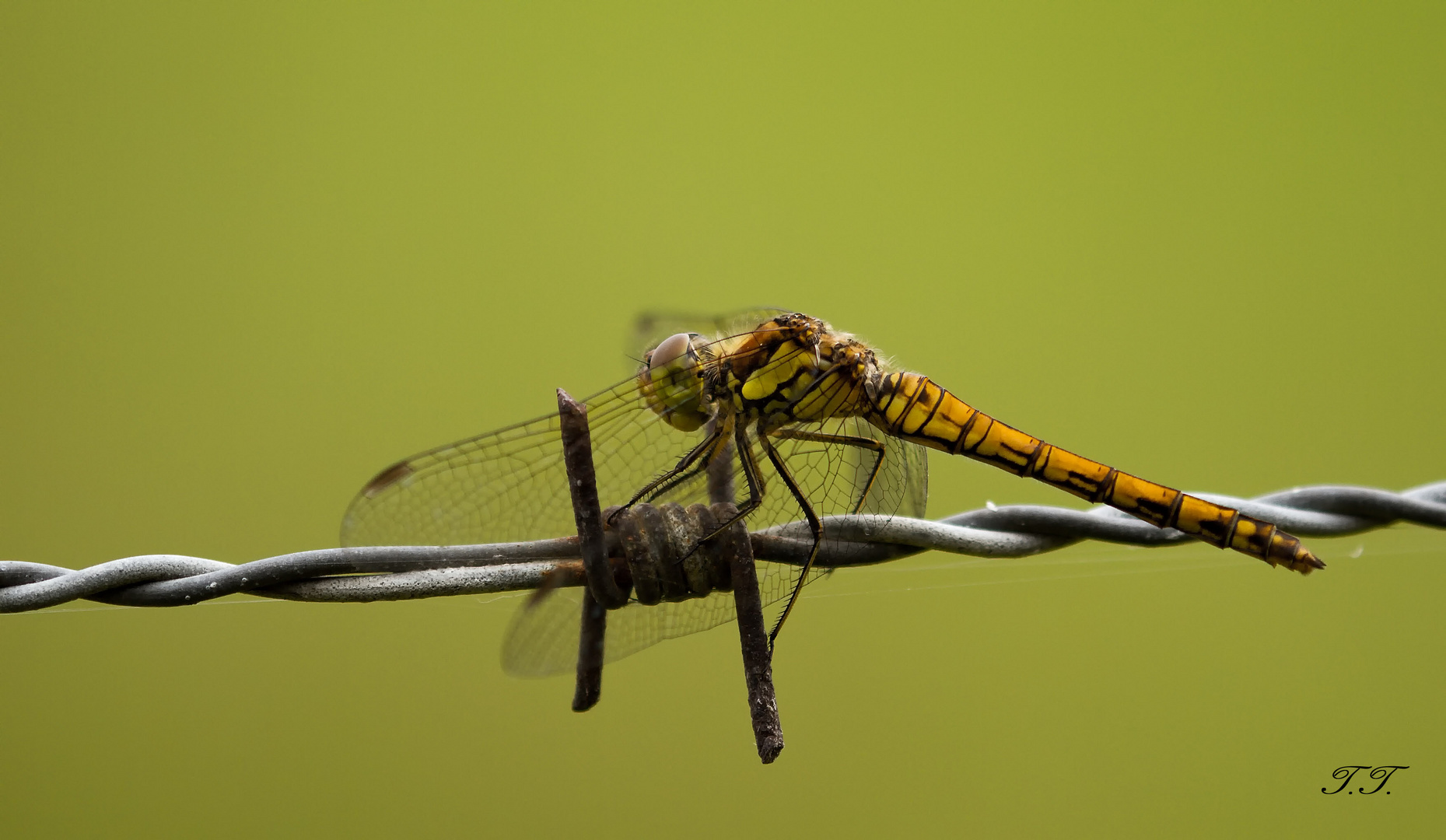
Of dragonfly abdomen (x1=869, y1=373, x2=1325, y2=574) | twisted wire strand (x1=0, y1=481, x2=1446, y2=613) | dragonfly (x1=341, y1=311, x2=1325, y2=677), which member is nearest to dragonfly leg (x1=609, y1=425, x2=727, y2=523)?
dragonfly (x1=341, y1=311, x2=1325, y2=677)

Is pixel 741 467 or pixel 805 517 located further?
pixel 741 467

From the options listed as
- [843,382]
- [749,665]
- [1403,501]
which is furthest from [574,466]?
[1403,501]

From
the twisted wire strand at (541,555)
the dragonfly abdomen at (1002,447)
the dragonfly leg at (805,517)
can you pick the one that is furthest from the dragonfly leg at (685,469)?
the dragonfly abdomen at (1002,447)

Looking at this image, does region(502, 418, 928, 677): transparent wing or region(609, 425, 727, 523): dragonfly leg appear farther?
region(609, 425, 727, 523): dragonfly leg

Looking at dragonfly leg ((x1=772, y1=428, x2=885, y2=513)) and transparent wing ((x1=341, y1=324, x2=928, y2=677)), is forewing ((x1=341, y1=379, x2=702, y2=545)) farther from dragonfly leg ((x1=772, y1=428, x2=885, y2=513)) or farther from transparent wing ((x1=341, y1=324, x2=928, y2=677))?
dragonfly leg ((x1=772, y1=428, x2=885, y2=513))

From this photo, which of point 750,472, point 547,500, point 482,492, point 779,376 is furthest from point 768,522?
point 482,492

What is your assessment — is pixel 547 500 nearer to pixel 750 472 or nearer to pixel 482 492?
pixel 482 492

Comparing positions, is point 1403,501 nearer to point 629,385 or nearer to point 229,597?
point 629,385
